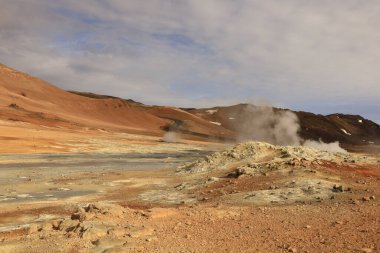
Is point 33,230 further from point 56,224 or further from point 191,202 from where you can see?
point 191,202

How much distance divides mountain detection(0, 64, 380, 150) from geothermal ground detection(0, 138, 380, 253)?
55326 millimetres

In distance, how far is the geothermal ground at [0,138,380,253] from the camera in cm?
965

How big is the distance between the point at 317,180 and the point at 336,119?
100192 mm

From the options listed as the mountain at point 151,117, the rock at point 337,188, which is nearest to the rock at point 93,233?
the rock at point 337,188

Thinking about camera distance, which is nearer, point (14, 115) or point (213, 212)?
point (213, 212)

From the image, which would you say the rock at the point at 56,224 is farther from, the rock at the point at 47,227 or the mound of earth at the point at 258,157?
the mound of earth at the point at 258,157

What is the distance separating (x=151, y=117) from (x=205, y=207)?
89.4 m

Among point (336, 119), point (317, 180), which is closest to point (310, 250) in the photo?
point (317, 180)

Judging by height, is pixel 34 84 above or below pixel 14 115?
above

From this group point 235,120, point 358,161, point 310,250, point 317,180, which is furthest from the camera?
point 235,120

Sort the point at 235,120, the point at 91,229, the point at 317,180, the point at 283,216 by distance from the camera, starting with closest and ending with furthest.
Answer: the point at 91,229, the point at 283,216, the point at 317,180, the point at 235,120

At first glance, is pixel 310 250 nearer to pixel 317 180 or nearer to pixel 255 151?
pixel 317 180

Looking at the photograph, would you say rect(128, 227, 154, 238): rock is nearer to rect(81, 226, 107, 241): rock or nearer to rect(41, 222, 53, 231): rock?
rect(81, 226, 107, 241): rock

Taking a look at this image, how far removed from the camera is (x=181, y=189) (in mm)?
20094
